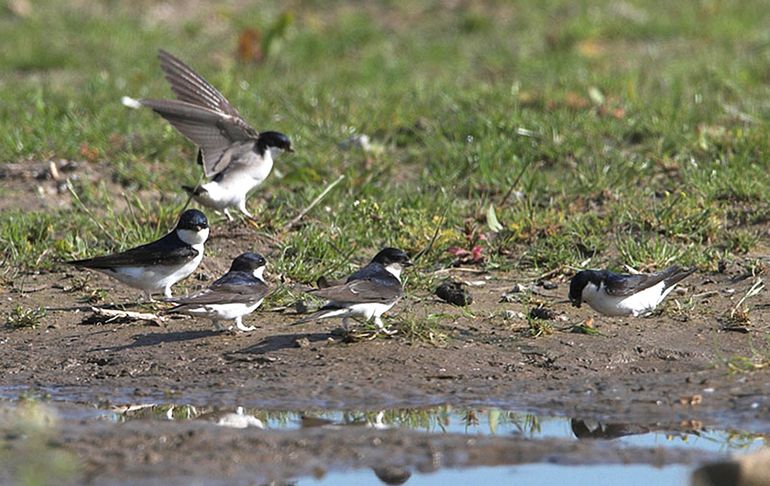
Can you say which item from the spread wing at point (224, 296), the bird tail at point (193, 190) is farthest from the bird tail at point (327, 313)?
the bird tail at point (193, 190)

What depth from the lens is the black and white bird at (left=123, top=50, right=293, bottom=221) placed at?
8797mm

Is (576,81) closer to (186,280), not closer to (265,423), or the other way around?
(186,280)

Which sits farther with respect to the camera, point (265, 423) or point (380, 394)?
point (380, 394)

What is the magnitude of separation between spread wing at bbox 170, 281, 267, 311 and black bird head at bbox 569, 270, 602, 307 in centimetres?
163

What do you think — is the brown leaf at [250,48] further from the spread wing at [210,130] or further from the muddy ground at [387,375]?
the muddy ground at [387,375]

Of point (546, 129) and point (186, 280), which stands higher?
point (546, 129)

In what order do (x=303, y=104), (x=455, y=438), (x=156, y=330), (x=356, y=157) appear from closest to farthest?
1. (x=455, y=438)
2. (x=156, y=330)
3. (x=356, y=157)
4. (x=303, y=104)

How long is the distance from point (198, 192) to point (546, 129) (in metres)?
2.82

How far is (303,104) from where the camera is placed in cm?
1135

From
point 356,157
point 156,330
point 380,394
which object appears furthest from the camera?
point 356,157

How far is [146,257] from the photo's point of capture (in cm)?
792

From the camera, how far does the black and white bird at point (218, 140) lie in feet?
28.9

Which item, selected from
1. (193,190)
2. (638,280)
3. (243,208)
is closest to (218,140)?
(243,208)

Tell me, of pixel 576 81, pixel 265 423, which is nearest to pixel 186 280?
pixel 265 423
